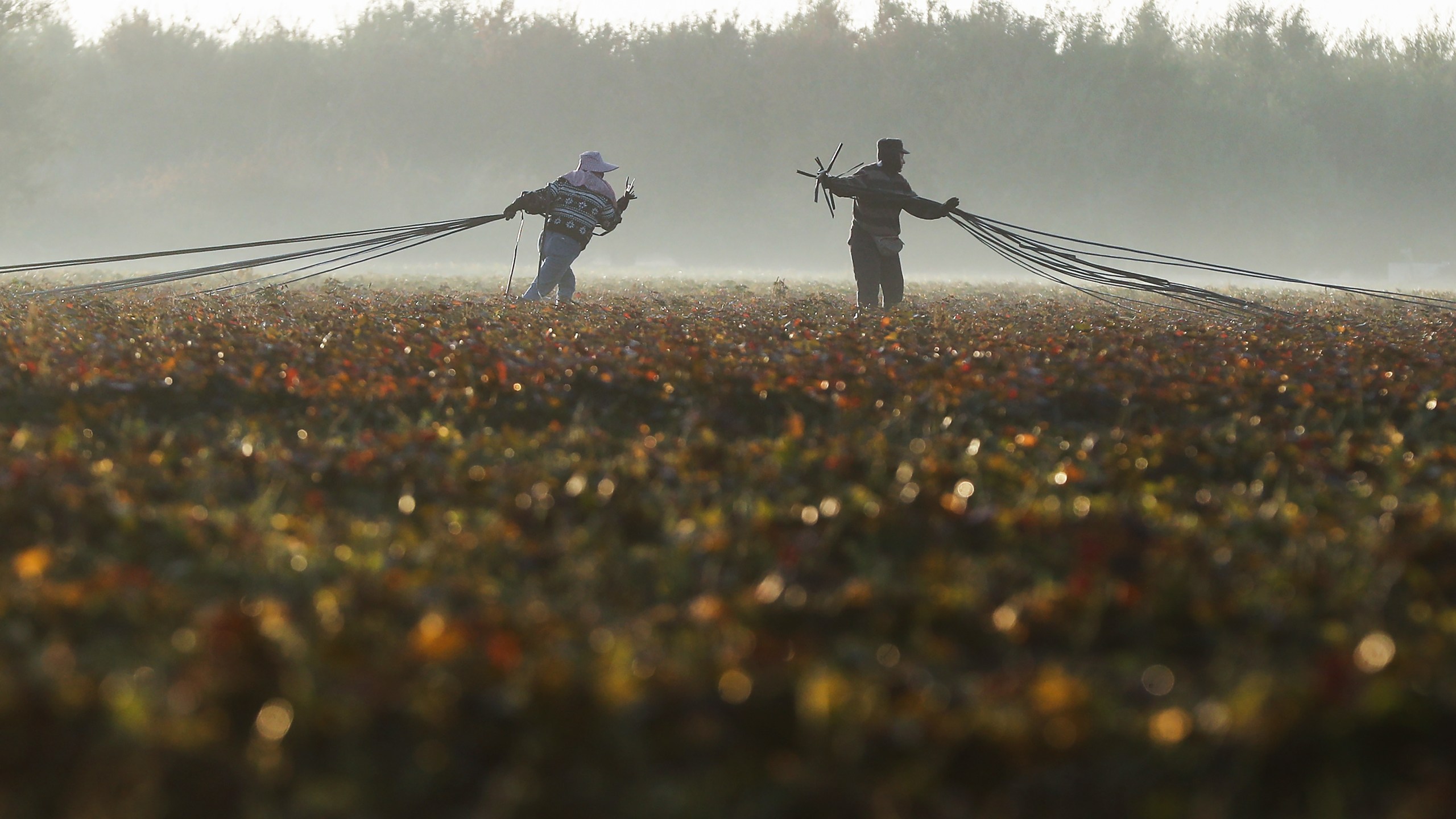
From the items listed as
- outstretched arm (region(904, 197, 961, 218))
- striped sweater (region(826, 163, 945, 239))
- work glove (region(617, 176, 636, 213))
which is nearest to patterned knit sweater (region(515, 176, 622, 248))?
work glove (region(617, 176, 636, 213))

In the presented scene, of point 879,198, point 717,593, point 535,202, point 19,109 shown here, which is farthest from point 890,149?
point 19,109

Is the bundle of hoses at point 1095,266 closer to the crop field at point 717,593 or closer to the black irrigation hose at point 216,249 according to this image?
the crop field at point 717,593

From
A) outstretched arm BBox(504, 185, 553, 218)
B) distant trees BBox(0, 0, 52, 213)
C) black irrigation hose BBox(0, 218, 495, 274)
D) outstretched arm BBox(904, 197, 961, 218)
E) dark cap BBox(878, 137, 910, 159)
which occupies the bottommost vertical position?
black irrigation hose BBox(0, 218, 495, 274)

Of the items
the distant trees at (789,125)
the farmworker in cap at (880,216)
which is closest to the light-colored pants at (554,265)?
the farmworker in cap at (880,216)

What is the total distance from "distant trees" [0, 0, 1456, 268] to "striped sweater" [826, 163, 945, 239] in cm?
4082

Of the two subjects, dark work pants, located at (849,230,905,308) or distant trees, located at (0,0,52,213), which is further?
distant trees, located at (0,0,52,213)

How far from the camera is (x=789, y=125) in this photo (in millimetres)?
58875

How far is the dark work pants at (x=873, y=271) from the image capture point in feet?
54.3

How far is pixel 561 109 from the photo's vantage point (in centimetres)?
6006

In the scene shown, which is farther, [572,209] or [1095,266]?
[572,209]

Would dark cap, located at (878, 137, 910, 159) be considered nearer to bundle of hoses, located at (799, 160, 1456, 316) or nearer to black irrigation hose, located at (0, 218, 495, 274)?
bundle of hoses, located at (799, 160, 1456, 316)

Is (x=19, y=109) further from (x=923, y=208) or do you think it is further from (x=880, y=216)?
(x=923, y=208)

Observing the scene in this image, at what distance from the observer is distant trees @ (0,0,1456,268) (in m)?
57.6

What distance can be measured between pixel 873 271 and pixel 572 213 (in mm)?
3965
